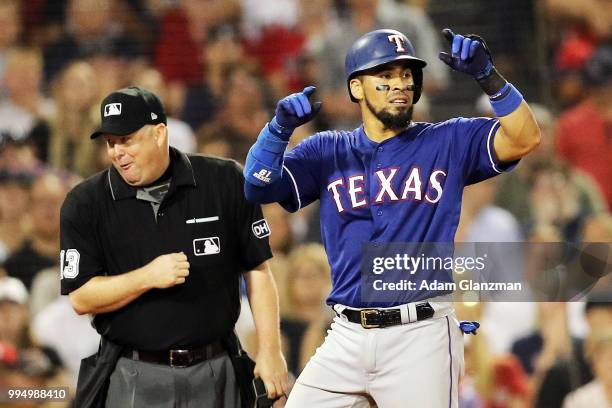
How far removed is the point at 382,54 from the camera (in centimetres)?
363

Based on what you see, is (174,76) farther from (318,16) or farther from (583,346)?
(583,346)

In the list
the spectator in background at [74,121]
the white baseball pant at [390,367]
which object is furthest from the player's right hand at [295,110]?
the spectator in background at [74,121]

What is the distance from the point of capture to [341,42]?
25.7 ft

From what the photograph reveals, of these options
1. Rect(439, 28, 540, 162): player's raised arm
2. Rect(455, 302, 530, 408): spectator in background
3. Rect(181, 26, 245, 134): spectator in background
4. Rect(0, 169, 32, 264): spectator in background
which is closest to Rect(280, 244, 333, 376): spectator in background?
Rect(455, 302, 530, 408): spectator in background

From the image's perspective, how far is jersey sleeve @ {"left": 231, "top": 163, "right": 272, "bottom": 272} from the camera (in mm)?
3875

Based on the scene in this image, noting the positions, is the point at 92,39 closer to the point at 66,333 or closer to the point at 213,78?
the point at 213,78

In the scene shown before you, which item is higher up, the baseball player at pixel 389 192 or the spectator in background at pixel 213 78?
the spectator in background at pixel 213 78

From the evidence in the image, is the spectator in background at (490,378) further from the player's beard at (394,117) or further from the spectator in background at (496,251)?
the player's beard at (394,117)

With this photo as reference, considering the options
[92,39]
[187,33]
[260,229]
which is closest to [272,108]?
[187,33]

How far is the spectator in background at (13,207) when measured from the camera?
22.4 feet

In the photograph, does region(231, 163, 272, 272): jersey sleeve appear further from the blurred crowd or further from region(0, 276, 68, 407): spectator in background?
the blurred crowd

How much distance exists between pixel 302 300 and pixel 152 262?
2.62 m

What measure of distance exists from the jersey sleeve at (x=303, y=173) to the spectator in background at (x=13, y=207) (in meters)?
3.51

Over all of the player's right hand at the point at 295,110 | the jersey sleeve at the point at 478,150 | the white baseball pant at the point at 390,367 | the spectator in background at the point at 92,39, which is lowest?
the white baseball pant at the point at 390,367
